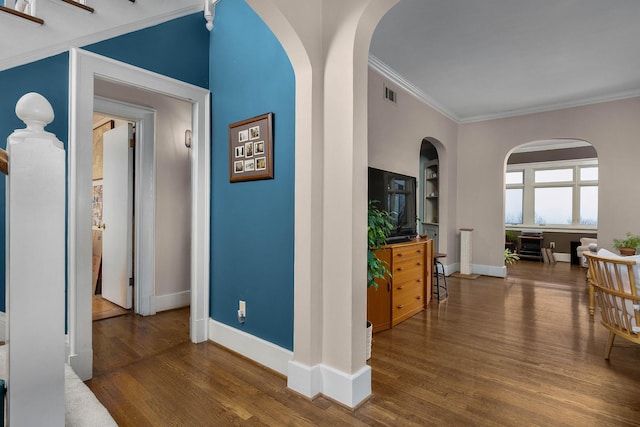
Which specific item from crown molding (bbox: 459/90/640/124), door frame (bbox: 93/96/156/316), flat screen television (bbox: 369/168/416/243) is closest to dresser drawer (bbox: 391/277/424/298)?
flat screen television (bbox: 369/168/416/243)

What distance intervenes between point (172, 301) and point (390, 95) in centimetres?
365

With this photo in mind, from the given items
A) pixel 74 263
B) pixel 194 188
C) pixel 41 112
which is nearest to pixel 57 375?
pixel 41 112

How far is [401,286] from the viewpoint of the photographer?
11.2 feet

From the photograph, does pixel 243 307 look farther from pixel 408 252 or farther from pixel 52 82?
pixel 52 82

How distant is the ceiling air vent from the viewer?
4170 millimetres

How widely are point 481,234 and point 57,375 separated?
626 centimetres

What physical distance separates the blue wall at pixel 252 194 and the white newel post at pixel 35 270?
143cm

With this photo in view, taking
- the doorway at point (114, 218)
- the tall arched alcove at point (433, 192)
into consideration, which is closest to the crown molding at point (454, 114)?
the tall arched alcove at point (433, 192)

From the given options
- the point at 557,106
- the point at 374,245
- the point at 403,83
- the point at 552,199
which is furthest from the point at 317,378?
the point at 552,199

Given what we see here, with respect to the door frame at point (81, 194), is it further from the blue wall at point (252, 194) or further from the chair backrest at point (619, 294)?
the chair backrest at point (619, 294)

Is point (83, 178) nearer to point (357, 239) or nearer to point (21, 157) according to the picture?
point (21, 157)

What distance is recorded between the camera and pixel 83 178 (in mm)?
2234

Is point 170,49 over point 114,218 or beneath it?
over

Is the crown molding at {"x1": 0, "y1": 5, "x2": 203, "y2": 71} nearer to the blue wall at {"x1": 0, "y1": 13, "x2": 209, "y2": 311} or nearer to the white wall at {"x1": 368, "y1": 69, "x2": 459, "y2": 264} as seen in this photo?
the blue wall at {"x1": 0, "y1": 13, "x2": 209, "y2": 311}
